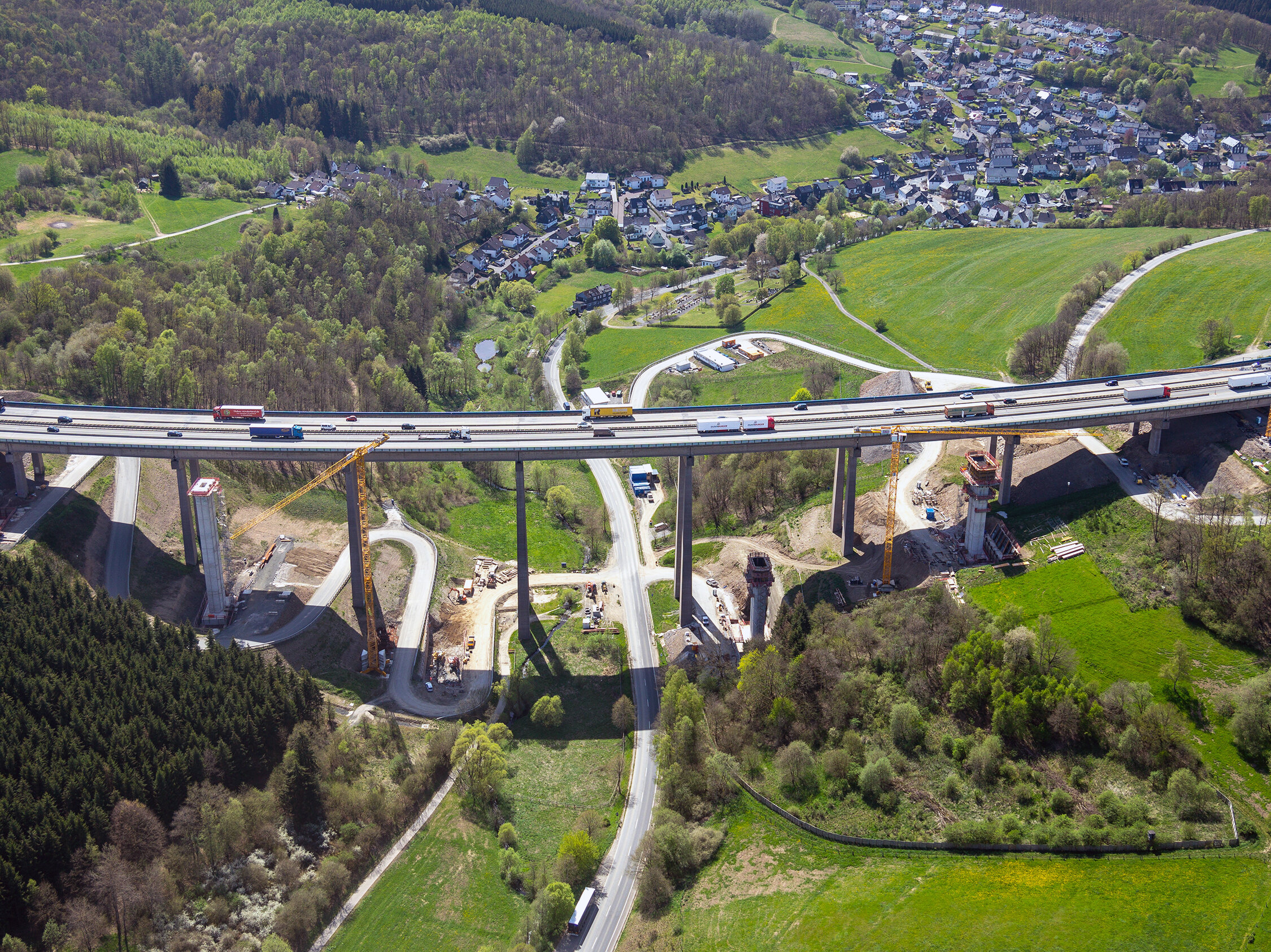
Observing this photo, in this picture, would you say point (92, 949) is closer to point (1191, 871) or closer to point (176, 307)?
point (1191, 871)

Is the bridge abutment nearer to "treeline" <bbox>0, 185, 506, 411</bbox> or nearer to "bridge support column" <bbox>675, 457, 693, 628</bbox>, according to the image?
"bridge support column" <bbox>675, 457, 693, 628</bbox>

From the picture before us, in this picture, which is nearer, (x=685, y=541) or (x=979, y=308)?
(x=685, y=541)

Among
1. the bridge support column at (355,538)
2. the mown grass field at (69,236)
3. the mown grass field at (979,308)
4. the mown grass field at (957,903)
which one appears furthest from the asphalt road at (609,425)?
the mown grass field at (69,236)

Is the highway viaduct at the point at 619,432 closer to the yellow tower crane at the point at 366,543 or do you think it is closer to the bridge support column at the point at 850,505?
the bridge support column at the point at 850,505

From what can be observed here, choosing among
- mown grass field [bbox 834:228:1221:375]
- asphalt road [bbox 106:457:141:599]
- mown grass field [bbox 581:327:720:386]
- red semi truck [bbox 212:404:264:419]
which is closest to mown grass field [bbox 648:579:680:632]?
red semi truck [bbox 212:404:264:419]

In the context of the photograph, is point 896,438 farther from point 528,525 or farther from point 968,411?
point 528,525

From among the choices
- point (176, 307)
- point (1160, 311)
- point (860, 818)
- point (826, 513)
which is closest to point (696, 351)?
point (826, 513)

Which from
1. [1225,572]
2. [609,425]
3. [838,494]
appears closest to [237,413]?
[609,425]
